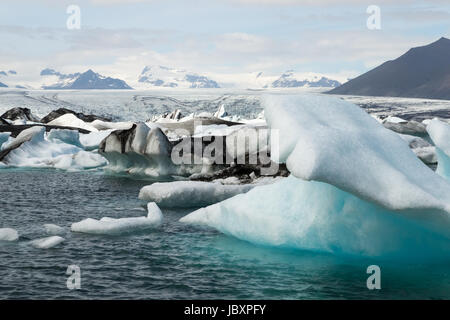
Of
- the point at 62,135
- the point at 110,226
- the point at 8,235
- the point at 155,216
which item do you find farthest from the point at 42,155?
the point at 8,235

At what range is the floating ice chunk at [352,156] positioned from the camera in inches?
388

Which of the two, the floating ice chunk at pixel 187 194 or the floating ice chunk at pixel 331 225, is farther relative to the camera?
the floating ice chunk at pixel 187 194

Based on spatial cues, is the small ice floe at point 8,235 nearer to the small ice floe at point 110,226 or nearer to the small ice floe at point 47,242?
the small ice floe at point 47,242

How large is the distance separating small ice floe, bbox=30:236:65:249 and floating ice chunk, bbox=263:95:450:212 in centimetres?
507

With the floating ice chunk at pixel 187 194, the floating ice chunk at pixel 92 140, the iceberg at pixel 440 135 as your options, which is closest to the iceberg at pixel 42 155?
the floating ice chunk at pixel 92 140

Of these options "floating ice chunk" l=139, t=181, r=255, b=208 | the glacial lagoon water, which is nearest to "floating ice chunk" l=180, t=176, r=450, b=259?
the glacial lagoon water

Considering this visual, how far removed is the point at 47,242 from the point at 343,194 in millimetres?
6059

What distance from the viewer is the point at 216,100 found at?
397 feet

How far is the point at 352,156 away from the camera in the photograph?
1037 centimetres

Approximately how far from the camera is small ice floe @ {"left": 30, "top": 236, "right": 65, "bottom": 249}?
12.5m

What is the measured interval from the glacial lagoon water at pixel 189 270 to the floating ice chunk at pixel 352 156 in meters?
1.41

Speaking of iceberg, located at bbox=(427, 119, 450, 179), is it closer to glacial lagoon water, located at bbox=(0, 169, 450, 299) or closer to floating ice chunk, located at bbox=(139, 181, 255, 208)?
glacial lagoon water, located at bbox=(0, 169, 450, 299)

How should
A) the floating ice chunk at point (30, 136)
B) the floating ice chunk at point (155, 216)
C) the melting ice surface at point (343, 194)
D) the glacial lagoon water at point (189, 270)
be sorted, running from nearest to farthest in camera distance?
the glacial lagoon water at point (189, 270) < the melting ice surface at point (343, 194) < the floating ice chunk at point (155, 216) < the floating ice chunk at point (30, 136)
